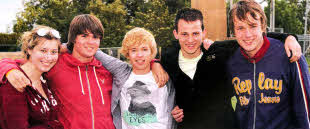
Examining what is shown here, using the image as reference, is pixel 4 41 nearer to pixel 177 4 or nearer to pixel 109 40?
pixel 109 40

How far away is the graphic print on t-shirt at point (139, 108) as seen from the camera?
2.96 m

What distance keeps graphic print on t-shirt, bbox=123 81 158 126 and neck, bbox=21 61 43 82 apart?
1041mm

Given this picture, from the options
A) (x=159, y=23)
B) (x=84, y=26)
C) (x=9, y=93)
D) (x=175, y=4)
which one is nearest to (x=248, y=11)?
(x=84, y=26)

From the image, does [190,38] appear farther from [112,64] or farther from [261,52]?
[112,64]

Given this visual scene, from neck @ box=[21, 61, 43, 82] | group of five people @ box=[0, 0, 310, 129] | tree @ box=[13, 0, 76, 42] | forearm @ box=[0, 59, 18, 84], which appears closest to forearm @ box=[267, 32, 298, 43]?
group of five people @ box=[0, 0, 310, 129]

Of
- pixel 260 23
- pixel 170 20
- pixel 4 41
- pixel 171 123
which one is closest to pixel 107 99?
pixel 171 123

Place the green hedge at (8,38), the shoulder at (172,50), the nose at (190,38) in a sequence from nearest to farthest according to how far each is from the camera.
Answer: the nose at (190,38) < the shoulder at (172,50) < the green hedge at (8,38)

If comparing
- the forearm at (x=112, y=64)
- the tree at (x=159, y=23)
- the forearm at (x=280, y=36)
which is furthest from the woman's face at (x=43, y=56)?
the tree at (x=159, y=23)

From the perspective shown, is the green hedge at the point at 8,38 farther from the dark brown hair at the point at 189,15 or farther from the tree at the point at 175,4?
the dark brown hair at the point at 189,15

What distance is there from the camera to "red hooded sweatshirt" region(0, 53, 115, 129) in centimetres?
293

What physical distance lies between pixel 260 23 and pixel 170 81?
123 centimetres

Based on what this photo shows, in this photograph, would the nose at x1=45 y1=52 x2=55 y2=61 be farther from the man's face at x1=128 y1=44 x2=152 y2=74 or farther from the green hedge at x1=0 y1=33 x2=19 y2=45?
the green hedge at x1=0 y1=33 x2=19 y2=45

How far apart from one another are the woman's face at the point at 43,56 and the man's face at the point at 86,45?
0.33 meters

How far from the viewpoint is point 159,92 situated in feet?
10.1
